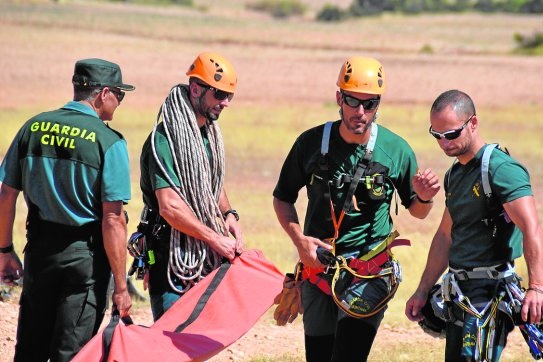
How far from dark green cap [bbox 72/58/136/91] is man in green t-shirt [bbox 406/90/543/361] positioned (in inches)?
69.5

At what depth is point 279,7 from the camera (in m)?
99.9

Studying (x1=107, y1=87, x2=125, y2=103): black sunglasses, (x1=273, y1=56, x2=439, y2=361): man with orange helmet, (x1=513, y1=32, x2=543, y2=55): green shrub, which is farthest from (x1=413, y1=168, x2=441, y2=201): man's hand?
(x1=513, y1=32, x2=543, y2=55): green shrub

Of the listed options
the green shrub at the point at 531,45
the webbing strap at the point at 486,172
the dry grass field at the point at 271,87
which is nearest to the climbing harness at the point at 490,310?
the webbing strap at the point at 486,172

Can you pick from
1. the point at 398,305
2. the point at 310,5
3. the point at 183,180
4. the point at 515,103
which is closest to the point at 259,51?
the point at 515,103

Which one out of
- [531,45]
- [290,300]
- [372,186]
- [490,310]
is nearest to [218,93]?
[372,186]

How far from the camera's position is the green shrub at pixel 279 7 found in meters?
98.5

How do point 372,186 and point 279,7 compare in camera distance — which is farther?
point 279,7

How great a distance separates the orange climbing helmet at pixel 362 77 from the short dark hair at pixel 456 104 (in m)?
0.49

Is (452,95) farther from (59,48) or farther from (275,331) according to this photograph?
(59,48)

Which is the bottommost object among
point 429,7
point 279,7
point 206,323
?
point 279,7

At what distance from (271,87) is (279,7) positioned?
65669mm

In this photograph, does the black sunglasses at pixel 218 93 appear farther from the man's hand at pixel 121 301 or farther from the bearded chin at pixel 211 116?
the man's hand at pixel 121 301

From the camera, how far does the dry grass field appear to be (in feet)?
37.0

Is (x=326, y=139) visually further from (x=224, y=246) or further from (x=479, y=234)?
(x=479, y=234)
